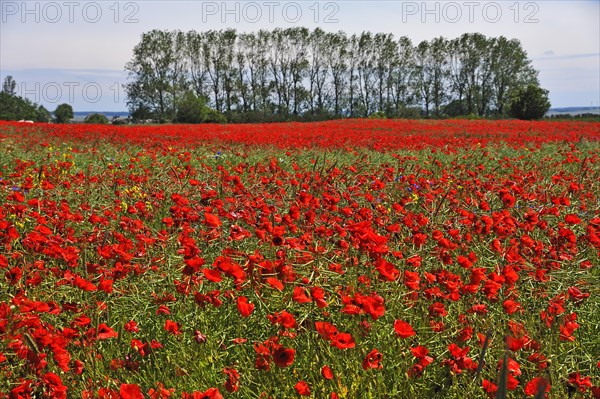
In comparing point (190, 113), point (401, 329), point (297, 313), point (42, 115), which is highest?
point (42, 115)

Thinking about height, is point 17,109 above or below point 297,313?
above

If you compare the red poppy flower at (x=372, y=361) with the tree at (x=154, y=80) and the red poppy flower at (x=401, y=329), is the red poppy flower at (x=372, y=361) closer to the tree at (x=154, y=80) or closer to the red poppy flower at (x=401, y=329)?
the red poppy flower at (x=401, y=329)

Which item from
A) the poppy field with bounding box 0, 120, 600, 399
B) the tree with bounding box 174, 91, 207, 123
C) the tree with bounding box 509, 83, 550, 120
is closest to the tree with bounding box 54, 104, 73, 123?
the tree with bounding box 174, 91, 207, 123

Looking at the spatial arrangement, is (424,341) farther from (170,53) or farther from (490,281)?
(170,53)

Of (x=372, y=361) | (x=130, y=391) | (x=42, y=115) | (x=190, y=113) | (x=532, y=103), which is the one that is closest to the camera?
(x=130, y=391)

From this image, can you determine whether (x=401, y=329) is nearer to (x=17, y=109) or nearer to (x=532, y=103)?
(x=532, y=103)

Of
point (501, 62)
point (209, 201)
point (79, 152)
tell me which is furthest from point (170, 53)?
point (209, 201)

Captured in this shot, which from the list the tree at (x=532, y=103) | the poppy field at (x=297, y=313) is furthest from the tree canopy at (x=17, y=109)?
the poppy field at (x=297, y=313)

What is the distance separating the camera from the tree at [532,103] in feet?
137

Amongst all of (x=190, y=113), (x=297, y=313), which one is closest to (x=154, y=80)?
(x=190, y=113)

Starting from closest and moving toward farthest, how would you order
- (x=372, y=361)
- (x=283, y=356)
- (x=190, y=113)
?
(x=283, y=356) → (x=372, y=361) → (x=190, y=113)

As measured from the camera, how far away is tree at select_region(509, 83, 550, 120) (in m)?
41.9

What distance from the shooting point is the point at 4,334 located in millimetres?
2033

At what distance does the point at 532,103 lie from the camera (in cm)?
4219
